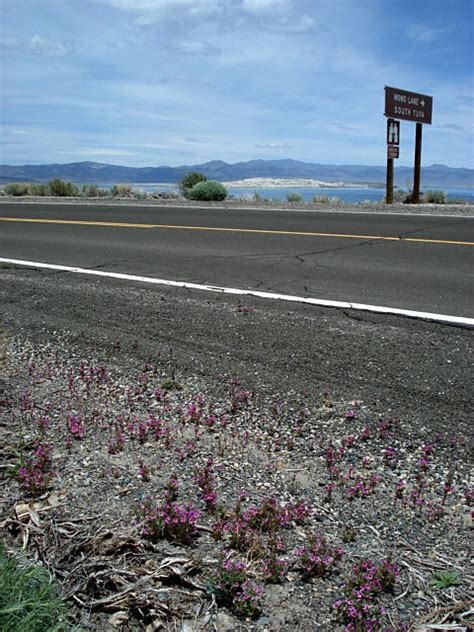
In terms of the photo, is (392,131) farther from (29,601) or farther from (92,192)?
(29,601)

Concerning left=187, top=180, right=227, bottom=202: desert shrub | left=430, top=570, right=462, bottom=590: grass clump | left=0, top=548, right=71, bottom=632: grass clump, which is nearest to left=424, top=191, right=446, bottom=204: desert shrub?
left=187, top=180, right=227, bottom=202: desert shrub

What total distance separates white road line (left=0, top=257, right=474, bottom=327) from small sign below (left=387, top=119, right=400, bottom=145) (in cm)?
1561

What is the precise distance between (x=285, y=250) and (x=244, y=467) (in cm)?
711

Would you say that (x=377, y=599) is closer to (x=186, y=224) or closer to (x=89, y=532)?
(x=89, y=532)

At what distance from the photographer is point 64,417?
4.19 m

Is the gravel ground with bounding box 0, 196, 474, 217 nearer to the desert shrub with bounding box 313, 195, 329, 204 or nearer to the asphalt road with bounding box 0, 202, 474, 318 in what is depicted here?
the asphalt road with bounding box 0, 202, 474, 318

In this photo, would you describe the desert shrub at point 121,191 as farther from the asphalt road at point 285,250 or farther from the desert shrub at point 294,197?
the asphalt road at point 285,250

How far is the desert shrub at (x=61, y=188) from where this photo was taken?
29141 millimetres

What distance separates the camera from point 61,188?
95.8 ft

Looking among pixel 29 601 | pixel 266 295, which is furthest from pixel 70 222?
pixel 29 601

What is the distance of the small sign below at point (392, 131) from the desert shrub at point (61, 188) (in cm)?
1475

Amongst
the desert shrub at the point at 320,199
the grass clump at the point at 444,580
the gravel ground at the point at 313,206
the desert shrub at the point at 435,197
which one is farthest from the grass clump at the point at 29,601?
the desert shrub at the point at 435,197

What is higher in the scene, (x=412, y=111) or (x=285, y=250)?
(x=412, y=111)

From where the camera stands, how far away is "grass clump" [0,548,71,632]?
2081 millimetres
